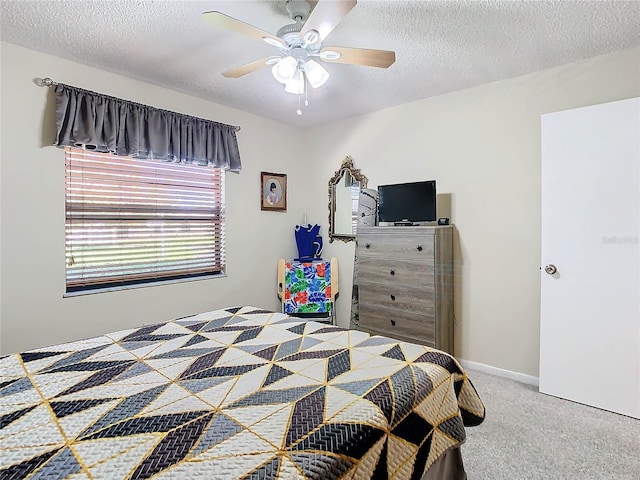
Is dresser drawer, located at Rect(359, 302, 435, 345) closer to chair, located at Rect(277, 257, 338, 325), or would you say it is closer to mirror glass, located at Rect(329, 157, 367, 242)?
chair, located at Rect(277, 257, 338, 325)

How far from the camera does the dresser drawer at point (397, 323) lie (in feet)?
9.54

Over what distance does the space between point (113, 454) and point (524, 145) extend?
3.13m

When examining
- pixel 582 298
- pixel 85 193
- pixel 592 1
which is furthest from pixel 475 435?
pixel 85 193

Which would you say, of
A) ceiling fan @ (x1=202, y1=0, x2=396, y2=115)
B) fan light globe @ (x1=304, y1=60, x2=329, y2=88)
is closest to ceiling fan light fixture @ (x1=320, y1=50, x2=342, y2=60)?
ceiling fan @ (x1=202, y1=0, x2=396, y2=115)

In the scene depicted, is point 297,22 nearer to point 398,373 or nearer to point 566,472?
point 398,373

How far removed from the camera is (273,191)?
3.99 meters

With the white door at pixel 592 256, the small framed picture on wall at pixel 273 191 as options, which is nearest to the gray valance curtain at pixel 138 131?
the small framed picture on wall at pixel 273 191

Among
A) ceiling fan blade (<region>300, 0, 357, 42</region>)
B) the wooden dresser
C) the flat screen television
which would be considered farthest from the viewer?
the flat screen television

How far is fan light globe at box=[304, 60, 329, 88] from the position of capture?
202 centimetres

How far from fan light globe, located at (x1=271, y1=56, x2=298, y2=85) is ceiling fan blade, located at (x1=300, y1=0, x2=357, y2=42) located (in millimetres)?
237

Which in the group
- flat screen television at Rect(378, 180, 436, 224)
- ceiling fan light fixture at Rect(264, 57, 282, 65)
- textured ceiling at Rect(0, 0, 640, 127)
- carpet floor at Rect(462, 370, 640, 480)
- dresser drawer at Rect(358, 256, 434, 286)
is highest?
textured ceiling at Rect(0, 0, 640, 127)

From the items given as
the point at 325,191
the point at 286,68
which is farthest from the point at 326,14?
the point at 325,191

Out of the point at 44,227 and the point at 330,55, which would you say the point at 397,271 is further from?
the point at 44,227

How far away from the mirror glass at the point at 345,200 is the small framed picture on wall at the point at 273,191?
1.77 feet
